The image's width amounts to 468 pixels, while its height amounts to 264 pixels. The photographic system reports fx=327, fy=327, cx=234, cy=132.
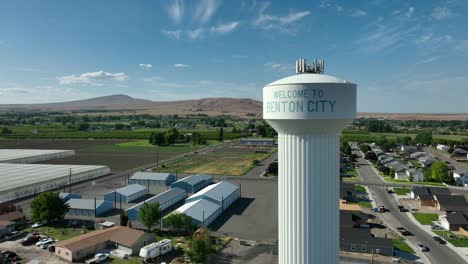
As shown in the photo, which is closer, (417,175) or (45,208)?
(45,208)

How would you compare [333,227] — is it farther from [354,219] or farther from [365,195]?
[365,195]

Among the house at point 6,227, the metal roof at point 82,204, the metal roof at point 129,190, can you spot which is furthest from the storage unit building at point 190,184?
the house at point 6,227

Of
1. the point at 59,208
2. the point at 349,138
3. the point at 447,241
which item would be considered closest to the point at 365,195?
the point at 447,241

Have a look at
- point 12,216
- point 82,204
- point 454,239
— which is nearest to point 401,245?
point 454,239

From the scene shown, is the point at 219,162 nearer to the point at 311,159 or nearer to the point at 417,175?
the point at 417,175

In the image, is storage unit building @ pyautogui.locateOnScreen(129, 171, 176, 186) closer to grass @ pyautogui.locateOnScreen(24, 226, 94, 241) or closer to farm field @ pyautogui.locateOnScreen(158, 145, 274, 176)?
farm field @ pyautogui.locateOnScreen(158, 145, 274, 176)

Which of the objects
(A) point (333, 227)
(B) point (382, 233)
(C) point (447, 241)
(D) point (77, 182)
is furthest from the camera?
(D) point (77, 182)
